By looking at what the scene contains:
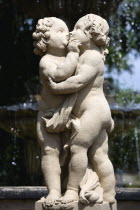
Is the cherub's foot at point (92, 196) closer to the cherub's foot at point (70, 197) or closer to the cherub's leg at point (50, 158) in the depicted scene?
the cherub's foot at point (70, 197)

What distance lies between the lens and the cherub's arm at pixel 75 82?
5.43m

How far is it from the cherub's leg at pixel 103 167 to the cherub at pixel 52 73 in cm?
39

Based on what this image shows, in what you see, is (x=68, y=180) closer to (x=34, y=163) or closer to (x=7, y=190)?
(x=7, y=190)

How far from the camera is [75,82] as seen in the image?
5.43m

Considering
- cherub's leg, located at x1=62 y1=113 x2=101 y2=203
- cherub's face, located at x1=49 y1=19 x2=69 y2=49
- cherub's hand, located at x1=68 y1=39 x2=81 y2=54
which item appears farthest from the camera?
cherub's face, located at x1=49 y1=19 x2=69 y2=49

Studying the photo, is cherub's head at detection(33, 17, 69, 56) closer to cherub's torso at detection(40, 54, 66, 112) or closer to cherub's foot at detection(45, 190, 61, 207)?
cherub's torso at detection(40, 54, 66, 112)

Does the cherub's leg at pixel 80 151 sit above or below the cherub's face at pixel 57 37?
below

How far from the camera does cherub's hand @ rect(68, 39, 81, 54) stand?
5.61m

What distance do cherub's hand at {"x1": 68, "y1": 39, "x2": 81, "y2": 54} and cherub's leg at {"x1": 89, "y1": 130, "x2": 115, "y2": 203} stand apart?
0.93 meters

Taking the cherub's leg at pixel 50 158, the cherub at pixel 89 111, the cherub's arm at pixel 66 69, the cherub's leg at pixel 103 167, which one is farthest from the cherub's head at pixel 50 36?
the cherub's leg at pixel 103 167

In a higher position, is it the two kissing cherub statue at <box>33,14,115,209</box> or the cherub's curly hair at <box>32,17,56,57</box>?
the cherub's curly hair at <box>32,17,56,57</box>

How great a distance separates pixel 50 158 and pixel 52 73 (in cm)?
90

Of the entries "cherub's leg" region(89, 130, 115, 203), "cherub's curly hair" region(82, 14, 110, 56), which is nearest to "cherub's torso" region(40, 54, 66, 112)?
"cherub's curly hair" region(82, 14, 110, 56)

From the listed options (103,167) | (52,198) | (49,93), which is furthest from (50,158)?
(49,93)
